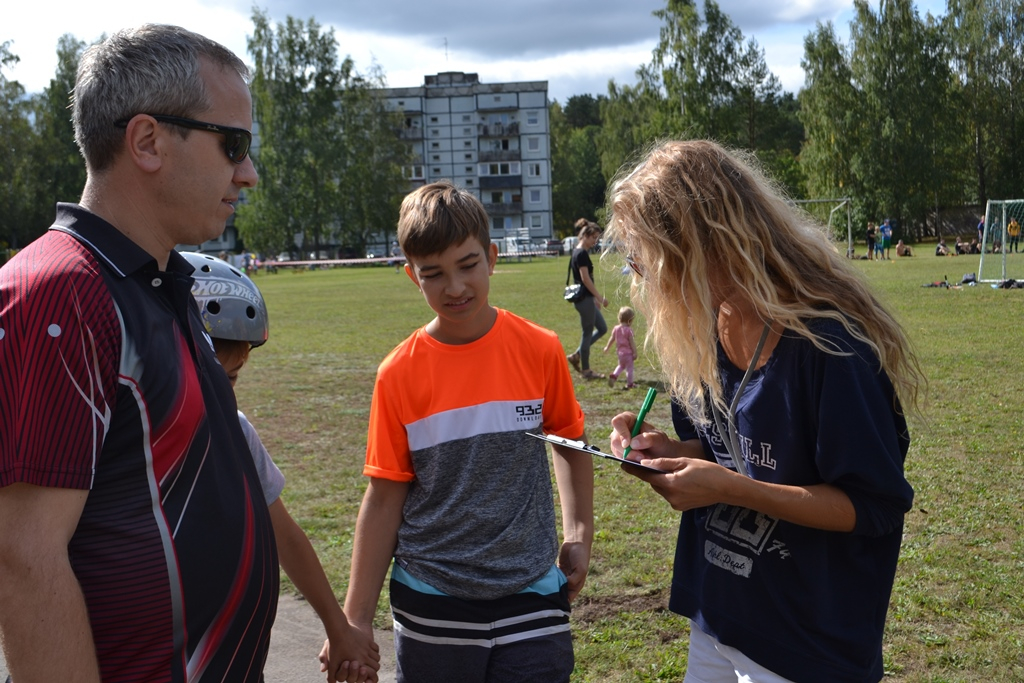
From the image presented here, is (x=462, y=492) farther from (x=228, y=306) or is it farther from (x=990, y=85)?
(x=990, y=85)

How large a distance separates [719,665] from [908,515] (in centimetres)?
420

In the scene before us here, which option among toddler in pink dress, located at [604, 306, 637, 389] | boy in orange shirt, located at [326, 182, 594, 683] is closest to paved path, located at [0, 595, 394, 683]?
boy in orange shirt, located at [326, 182, 594, 683]

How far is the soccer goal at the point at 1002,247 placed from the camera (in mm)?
25266

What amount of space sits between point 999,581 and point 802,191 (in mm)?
59667

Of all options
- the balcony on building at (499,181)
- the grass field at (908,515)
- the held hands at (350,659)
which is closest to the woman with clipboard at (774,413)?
the grass field at (908,515)

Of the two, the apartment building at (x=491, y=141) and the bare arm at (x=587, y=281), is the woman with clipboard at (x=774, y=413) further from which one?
the apartment building at (x=491, y=141)

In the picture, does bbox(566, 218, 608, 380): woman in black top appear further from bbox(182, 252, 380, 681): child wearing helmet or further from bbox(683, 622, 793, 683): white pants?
bbox(683, 622, 793, 683): white pants

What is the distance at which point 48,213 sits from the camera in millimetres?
65938

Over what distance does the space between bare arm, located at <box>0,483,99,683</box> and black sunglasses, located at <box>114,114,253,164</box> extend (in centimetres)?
75

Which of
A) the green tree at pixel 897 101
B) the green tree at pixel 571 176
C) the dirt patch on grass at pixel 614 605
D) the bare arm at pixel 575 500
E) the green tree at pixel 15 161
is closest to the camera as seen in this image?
the bare arm at pixel 575 500

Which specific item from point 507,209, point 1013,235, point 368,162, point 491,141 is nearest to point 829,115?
point 1013,235

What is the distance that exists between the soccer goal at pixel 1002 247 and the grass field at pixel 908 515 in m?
9.68

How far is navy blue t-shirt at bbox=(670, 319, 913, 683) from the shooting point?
6.61 feet

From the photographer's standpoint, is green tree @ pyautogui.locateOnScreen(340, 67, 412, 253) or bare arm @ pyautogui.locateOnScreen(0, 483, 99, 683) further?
green tree @ pyautogui.locateOnScreen(340, 67, 412, 253)
